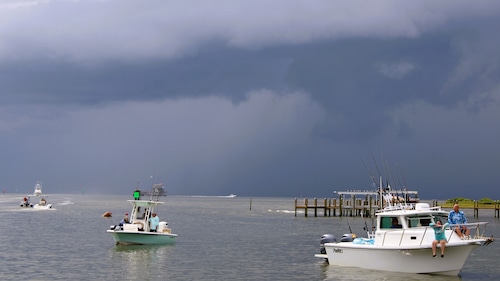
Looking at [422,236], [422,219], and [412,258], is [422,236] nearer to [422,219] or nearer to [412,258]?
[422,219]

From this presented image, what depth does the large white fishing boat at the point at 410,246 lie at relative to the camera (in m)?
27.3

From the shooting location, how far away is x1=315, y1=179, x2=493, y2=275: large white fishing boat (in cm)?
2731

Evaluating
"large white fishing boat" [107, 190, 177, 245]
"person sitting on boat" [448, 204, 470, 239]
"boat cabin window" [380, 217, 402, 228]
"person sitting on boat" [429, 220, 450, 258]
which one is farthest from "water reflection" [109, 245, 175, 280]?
"person sitting on boat" [448, 204, 470, 239]

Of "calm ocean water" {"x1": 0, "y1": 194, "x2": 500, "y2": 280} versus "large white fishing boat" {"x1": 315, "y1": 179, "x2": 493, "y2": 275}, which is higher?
"large white fishing boat" {"x1": 315, "y1": 179, "x2": 493, "y2": 275}

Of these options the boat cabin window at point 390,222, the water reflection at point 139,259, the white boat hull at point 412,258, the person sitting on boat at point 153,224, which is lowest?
the water reflection at point 139,259

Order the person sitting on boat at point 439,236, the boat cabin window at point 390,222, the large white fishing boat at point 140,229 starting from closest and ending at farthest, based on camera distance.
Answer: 1. the person sitting on boat at point 439,236
2. the boat cabin window at point 390,222
3. the large white fishing boat at point 140,229

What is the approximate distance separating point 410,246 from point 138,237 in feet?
63.6

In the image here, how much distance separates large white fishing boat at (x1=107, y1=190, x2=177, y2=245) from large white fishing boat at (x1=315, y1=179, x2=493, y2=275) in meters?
15.2

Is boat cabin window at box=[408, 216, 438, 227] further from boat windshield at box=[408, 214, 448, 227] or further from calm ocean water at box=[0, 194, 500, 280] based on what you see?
calm ocean water at box=[0, 194, 500, 280]

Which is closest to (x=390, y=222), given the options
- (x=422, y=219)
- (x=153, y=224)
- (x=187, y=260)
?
(x=422, y=219)

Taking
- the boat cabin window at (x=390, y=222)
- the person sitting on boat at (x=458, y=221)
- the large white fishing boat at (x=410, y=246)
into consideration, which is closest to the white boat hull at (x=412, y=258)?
the large white fishing boat at (x=410, y=246)

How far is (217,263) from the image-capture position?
3544cm

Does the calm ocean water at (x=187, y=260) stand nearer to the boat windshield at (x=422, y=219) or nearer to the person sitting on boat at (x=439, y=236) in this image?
the person sitting on boat at (x=439, y=236)

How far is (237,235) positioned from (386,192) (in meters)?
23.9
